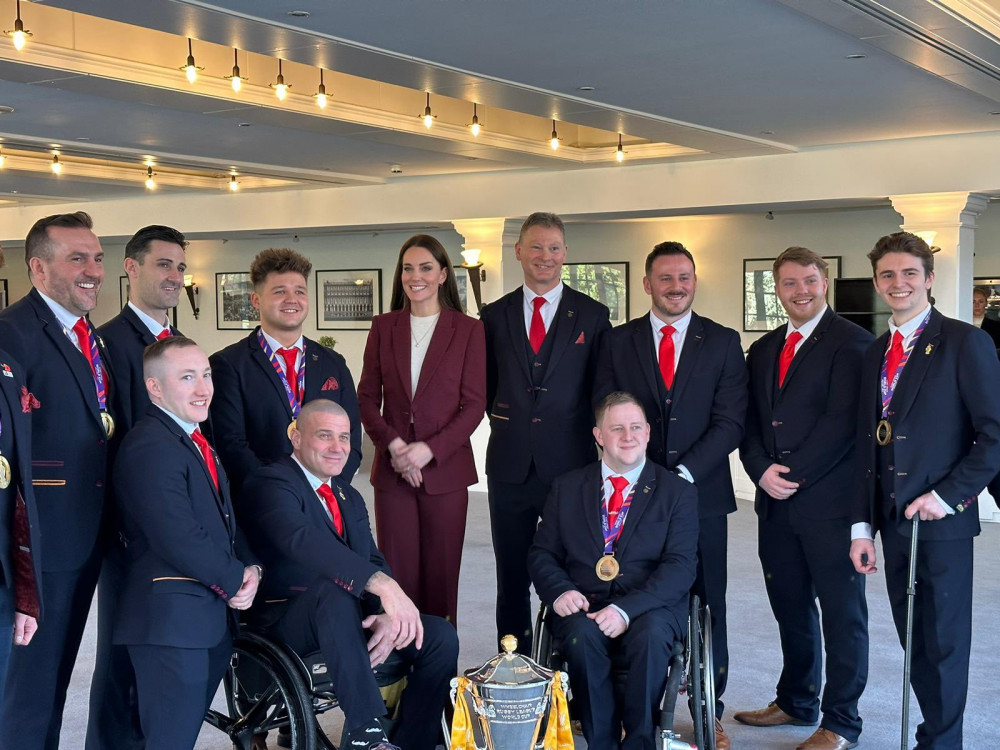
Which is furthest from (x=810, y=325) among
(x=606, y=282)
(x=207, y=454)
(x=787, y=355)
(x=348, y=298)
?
(x=348, y=298)

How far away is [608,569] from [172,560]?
4.52 ft

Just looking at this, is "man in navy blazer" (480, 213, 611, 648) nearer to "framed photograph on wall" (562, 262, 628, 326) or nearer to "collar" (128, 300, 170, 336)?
"collar" (128, 300, 170, 336)

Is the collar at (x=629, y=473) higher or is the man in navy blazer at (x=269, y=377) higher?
the man in navy blazer at (x=269, y=377)

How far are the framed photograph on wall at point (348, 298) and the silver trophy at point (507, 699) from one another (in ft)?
37.7

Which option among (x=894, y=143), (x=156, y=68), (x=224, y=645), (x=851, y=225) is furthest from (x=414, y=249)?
(x=851, y=225)

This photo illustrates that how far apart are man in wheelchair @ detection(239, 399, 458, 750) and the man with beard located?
0.44 metres

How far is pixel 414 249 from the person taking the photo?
4066 mm

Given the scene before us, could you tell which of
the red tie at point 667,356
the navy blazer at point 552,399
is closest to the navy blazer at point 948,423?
the red tie at point 667,356

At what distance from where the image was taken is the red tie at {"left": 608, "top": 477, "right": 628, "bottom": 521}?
370 cm

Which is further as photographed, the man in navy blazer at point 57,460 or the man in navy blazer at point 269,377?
the man in navy blazer at point 269,377

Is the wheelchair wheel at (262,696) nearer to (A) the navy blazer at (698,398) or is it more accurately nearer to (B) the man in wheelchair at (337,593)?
(B) the man in wheelchair at (337,593)

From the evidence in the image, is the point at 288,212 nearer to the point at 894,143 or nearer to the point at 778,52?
the point at 894,143

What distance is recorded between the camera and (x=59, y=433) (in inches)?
124

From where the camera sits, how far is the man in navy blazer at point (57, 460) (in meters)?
3.12
